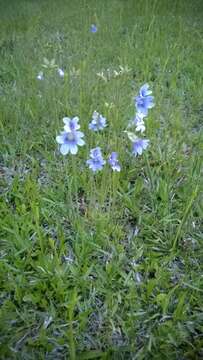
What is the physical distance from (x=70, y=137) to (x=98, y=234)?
16.7 inches

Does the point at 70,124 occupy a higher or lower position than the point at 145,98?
lower

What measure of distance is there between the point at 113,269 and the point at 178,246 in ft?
1.03

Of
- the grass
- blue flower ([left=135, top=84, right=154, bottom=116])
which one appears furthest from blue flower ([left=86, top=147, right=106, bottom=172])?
blue flower ([left=135, top=84, right=154, bottom=116])

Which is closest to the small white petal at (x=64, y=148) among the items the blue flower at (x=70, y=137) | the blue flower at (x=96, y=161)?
the blue flower at (x=70, y=137)

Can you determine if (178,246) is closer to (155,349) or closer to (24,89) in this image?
(155,349)

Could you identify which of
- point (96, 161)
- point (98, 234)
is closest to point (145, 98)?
point (96, 161)

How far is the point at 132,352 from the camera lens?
942 mm

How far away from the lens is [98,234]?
48.7 inches

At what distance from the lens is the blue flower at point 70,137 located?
3.45 feet

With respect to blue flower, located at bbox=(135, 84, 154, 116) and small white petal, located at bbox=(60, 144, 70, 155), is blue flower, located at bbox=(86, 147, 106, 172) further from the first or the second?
blue flower, located at bbox=(135, 84, 154, 116)

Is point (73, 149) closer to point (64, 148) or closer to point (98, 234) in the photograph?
point (64, 148)

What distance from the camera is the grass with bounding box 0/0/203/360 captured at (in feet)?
3.21

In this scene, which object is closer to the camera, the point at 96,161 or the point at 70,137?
the point at 70,137

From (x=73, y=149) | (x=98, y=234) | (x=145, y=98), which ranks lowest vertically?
(x=98, y=234)
